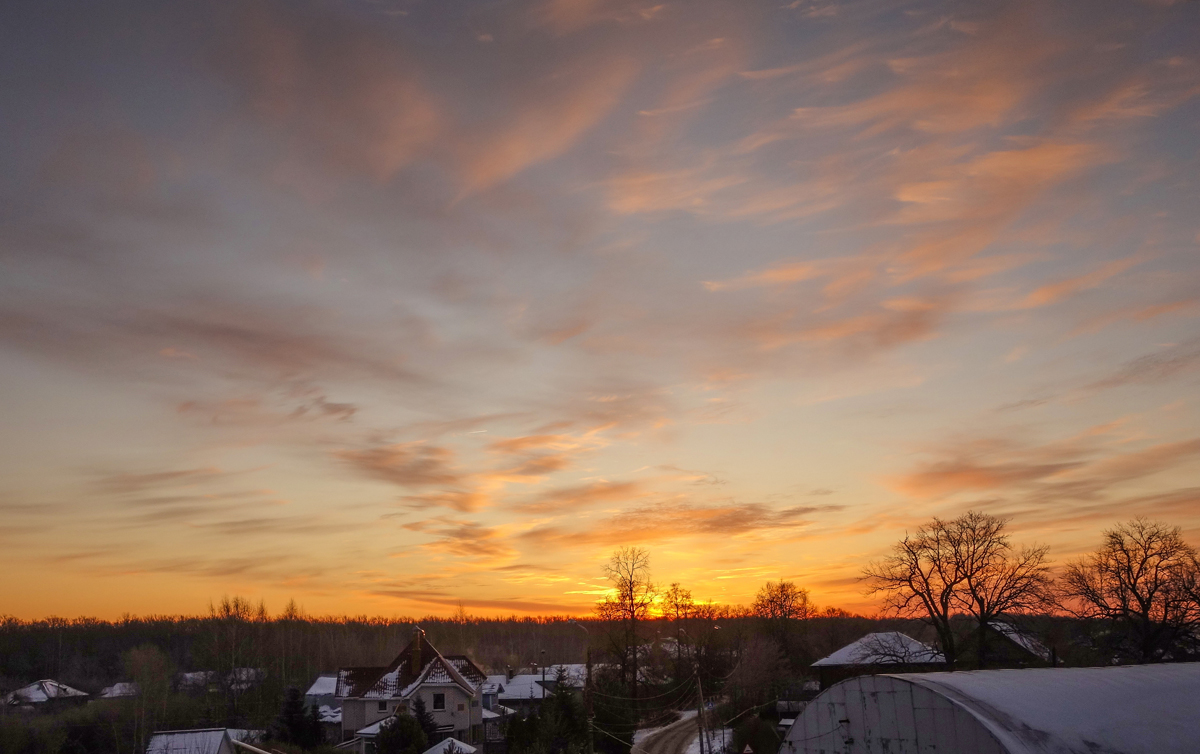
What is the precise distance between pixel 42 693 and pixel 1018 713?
11629 cm

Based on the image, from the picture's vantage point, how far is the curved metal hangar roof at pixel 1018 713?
22.3 m

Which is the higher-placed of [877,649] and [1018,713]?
[1018,713]

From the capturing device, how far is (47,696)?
99.8m

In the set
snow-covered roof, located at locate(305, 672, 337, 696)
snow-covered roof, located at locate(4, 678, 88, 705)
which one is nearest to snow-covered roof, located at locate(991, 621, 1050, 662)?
snow-covered roof, located at locate(305, 672, 337, 696)

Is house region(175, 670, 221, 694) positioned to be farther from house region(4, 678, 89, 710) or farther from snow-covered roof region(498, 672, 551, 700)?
snow-covered roof region(498, 672, 551, 700)

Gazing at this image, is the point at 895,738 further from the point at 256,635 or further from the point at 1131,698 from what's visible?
the point at 256,635

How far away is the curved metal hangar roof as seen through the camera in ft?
73.2

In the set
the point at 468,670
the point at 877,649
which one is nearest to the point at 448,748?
the point at 468,670

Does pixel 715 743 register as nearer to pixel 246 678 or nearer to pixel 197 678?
pixel 246 678

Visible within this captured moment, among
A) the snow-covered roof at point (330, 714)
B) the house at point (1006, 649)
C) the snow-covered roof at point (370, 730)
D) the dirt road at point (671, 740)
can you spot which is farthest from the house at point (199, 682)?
the house at point (1006, 649)

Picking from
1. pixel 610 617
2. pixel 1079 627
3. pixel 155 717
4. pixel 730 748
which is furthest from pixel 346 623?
pixel 1079 627

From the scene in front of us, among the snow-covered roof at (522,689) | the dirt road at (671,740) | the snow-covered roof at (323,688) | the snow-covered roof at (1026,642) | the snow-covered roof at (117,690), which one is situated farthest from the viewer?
the snow-covered roof at (117,690)

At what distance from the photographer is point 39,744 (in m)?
57.2

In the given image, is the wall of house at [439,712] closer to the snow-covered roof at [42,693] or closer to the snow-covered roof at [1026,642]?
the snow-covered roof at [1026,642]
